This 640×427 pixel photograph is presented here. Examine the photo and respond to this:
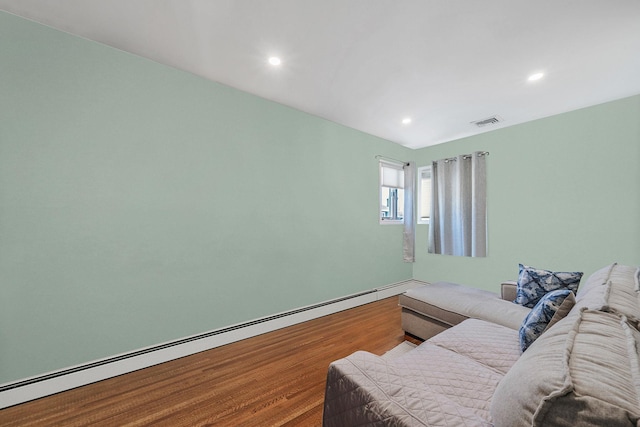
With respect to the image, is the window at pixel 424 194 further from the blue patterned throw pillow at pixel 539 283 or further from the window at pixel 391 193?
the blue patterned throw pillow at pixel 539 283

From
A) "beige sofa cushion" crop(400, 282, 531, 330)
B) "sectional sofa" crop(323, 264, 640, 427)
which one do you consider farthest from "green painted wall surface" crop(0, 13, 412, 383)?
"sectional sofa" crop(323, 264, 640, 427)

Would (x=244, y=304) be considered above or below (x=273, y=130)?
below

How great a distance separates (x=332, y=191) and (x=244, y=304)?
5.85ft

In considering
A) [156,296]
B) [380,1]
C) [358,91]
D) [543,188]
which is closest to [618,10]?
[380,1]

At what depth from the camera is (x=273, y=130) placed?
2852 mm

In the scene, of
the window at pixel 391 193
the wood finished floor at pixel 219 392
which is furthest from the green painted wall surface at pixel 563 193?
the wood finished floor at pixel 219 392

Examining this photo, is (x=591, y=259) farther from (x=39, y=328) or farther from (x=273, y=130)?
(x=39, y=328)

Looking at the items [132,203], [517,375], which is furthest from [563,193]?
[132,203]

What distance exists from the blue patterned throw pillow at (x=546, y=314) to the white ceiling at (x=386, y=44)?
5.80 feet

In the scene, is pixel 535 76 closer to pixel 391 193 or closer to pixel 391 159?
pixel 391 159

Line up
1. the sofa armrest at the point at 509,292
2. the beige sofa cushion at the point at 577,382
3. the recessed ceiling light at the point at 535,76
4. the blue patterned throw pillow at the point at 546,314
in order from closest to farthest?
the beige sofa cushion at the point at 577,382 < the blue patterned throw pillow at the point at 546,314 < the recessed ceiling light at the point at 535,76 < the sofa armrest at the point at 509,292

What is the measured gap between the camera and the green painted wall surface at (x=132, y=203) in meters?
1.70

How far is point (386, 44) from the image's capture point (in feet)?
6.21

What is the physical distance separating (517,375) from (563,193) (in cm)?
344
